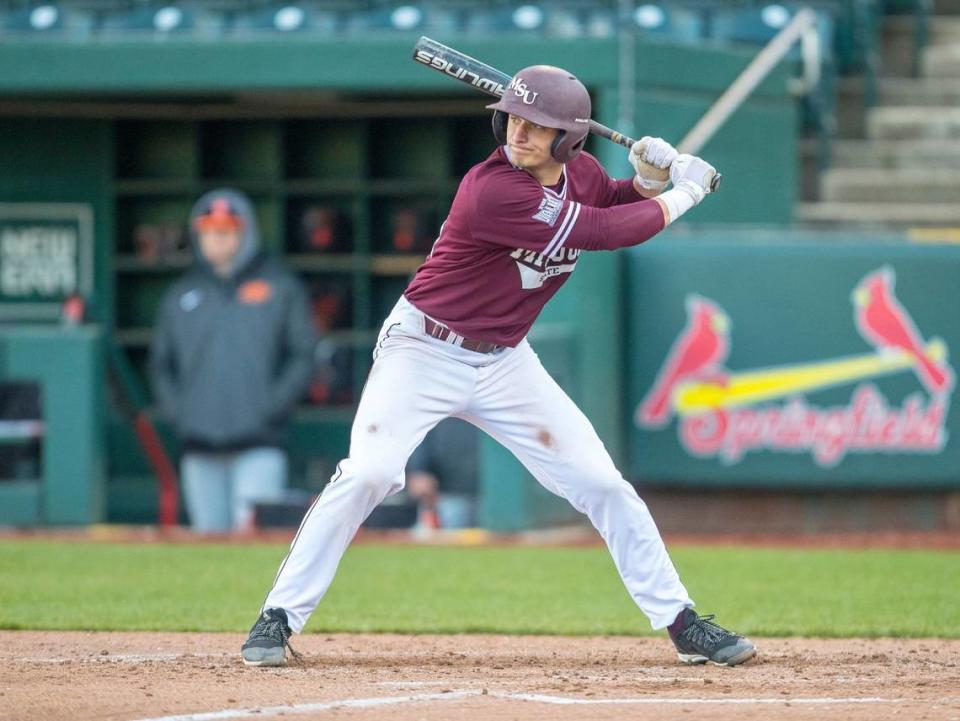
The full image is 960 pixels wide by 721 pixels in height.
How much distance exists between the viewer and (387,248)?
11.8 m

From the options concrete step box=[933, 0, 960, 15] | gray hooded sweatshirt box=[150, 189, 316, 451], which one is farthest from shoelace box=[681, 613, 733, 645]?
concrete step box=[933, 0, 960, 15]

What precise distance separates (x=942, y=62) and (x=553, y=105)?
8.68 metres

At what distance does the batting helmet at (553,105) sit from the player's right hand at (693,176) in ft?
1.07

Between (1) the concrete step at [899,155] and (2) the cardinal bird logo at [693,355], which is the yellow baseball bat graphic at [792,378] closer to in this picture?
(2) the cardinal bird logo at [693,355]

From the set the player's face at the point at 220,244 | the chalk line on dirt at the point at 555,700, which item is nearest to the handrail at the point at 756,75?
the player's face at the point at 220,244

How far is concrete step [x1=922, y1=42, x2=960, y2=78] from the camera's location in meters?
12.8

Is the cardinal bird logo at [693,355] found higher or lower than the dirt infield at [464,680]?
higher

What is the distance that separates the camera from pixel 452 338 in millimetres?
5113

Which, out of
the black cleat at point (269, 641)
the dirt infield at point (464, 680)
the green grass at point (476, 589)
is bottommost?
the green grass at point (476, 589)

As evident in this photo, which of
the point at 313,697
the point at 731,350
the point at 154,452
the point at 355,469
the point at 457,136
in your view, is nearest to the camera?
the point at 313,697

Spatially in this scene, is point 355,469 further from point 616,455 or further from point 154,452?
point 154,452

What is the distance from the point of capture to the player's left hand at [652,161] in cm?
519

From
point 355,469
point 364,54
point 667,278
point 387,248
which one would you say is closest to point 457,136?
point 387,248

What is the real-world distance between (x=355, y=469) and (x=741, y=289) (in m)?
5.01
